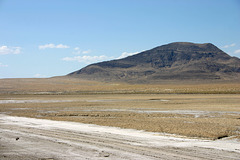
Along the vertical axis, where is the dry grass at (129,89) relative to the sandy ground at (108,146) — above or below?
above

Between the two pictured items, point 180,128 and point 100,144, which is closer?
point 100,144

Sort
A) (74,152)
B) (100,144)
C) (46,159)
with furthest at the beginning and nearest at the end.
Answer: (100,144) → (74,152) → (46,159)

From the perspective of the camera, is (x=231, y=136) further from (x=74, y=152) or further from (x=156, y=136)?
(x=74, y=152)

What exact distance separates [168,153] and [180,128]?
6.58 m

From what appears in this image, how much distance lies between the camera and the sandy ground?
477 inches

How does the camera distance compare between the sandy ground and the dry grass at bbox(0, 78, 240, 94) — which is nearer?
the sandy ground

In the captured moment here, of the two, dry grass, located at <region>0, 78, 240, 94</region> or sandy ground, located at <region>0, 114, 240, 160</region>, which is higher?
dry grass, located at <region>0, 78, 240, 94</region>

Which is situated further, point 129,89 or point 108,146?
point 129,89

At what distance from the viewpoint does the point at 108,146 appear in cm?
1396

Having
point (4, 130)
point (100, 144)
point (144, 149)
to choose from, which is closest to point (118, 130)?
point (100, 144)

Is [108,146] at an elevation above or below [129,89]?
below

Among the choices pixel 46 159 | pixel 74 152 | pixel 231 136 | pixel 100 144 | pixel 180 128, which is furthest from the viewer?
pixel 180 128

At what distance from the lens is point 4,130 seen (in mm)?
19547

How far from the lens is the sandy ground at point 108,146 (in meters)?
12.1
